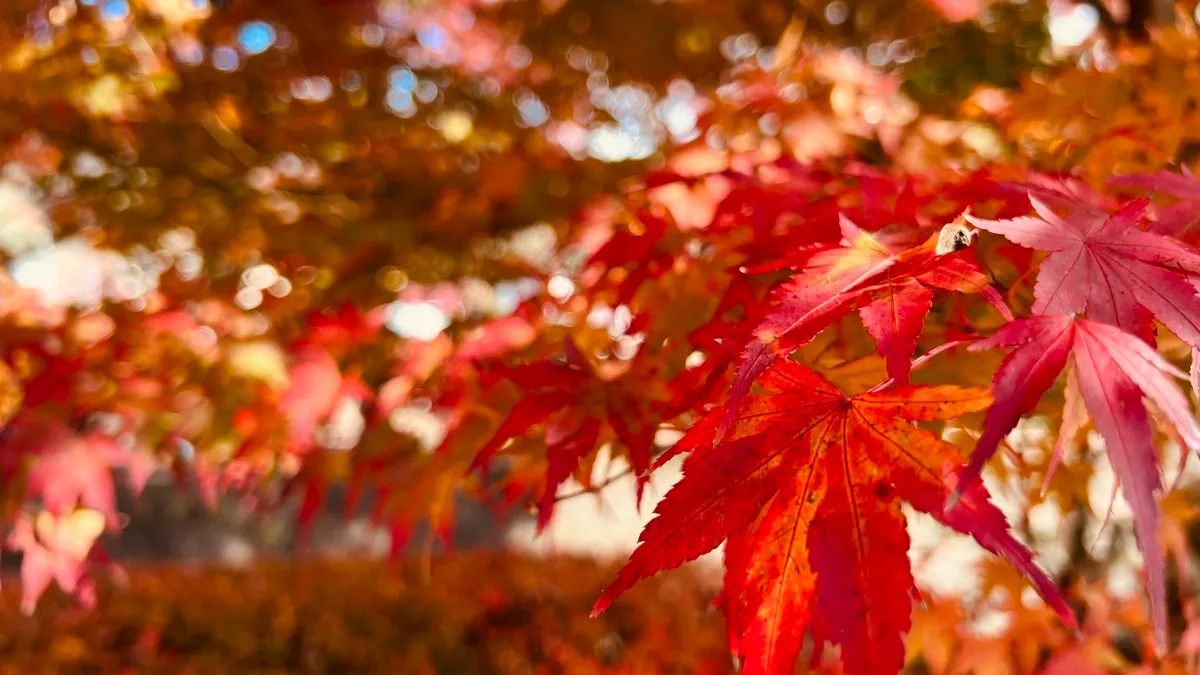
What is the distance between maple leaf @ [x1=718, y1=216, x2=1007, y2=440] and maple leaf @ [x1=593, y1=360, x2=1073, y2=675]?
0.11 feet

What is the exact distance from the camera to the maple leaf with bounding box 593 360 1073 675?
0.55 metres

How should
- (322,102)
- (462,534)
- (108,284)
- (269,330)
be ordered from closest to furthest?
1. (269,330)
2. (322,102)
3. (108,284)
4. (462,534)

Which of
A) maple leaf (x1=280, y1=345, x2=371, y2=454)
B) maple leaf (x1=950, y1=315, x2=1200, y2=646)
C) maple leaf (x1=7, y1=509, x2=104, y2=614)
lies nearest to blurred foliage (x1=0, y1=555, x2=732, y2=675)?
maple leaf (x1=7, y1=509, x2=104, y2=614)

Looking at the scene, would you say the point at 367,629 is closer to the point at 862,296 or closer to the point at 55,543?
the point at 55,543

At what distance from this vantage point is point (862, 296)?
631 mm

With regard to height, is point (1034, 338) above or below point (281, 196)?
below

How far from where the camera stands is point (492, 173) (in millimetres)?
2172

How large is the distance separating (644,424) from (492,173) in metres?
1.42

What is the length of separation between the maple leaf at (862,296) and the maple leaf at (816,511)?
34mm

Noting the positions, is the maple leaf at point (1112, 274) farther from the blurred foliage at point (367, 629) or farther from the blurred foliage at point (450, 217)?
the blurred foliage at point (367, 629)

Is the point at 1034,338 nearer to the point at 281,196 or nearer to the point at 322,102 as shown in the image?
the point at 281,196

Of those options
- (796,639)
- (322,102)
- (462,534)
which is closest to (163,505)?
(462,534)

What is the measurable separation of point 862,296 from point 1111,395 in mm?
193

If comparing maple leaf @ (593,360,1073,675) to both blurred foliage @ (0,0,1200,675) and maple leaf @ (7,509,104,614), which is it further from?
maple leaf @ (7,509,104,614)
